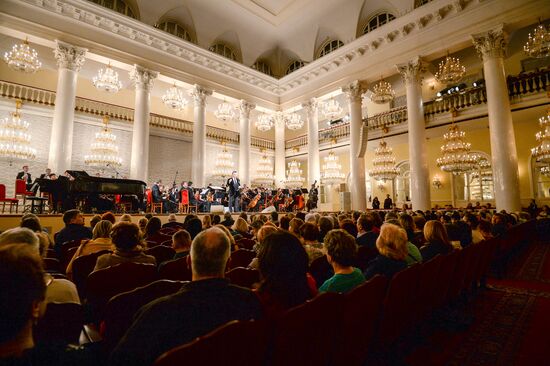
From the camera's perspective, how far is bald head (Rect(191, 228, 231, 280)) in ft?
4.35

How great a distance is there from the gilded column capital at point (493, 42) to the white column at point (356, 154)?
492 centimetres

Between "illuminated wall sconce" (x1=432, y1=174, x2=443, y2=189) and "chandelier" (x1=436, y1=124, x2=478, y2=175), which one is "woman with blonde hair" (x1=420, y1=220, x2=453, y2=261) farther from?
"illuminated wall sconce" (x1=432, y1=174, x2=443, y2=189)

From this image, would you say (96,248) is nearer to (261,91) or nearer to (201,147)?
(201,147)

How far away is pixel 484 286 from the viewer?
413 centimetres

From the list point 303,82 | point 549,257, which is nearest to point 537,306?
point 549,257

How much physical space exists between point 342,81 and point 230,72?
5912 millimetres

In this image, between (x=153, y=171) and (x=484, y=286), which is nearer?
(x=484, y=286)

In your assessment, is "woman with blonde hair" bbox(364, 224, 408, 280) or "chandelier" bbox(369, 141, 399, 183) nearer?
"woman with blonde hair" bbox(364, 224, 408, 280)

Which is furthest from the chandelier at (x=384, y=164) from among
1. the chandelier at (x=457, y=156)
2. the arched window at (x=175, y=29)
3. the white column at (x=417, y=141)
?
the arched window at (x=175, y=29)

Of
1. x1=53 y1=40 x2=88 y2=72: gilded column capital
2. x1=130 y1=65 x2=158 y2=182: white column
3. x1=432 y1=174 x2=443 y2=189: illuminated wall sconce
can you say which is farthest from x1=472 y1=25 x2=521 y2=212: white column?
x1=53 y1=40 x2=88 y2=72: gilded column capital

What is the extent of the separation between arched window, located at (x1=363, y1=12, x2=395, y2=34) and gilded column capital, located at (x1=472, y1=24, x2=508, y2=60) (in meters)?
4.85

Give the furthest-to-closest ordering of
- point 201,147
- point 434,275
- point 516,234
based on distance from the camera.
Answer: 1. point 201,147
2. point 516,234
3. point 434,275

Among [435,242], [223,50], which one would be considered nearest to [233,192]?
[223,50]

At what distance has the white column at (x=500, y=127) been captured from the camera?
357 inches
